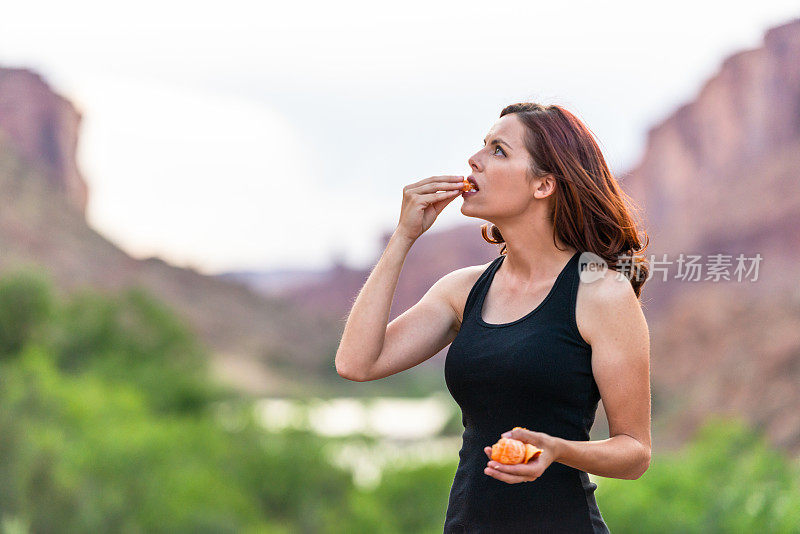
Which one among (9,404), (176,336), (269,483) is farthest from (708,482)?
(176,336)

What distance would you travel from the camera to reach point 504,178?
228 centimetres

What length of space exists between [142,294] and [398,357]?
29.5 meters

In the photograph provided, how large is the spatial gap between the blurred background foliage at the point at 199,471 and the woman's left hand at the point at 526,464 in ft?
23.6

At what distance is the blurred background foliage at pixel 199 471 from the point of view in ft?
38.1

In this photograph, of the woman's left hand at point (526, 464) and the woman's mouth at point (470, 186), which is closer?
the woman's left hand at point (526, 464)

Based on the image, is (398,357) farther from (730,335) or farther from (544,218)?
(730,335)

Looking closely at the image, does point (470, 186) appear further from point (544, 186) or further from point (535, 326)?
point (535, 326)

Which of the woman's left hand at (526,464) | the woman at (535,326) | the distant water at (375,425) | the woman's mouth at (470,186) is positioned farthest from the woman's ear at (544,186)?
the distant water at (375,425)

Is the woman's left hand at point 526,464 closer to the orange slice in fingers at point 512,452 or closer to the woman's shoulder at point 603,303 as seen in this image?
the orange slice in fingers at point 512,452

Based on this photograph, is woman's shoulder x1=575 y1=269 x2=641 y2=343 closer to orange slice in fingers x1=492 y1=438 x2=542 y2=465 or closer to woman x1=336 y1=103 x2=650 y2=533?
woman x1=336 y1=103 x2=650 y2=533

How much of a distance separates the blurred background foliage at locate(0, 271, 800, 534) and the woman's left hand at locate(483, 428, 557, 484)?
719 centimetres

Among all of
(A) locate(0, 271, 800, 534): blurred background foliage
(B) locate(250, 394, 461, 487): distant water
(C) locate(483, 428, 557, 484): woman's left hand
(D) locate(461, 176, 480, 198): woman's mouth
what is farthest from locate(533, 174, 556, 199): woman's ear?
(B) locate(250, 394, 461, 487): distant water

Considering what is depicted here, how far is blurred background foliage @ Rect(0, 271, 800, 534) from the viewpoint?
1162 cm

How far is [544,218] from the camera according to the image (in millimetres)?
2322
